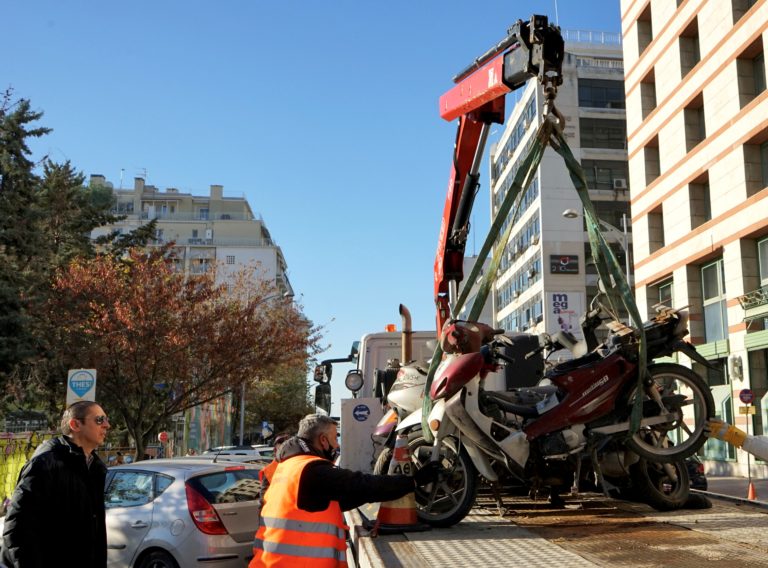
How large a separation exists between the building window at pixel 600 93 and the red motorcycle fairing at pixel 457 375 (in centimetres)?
4623

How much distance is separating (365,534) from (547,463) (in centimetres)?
155

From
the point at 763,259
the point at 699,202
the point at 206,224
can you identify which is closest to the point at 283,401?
the point at 206,224

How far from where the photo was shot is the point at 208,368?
26.2 m

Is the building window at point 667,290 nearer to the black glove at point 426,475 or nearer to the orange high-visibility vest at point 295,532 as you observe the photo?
the black glove at point 426,475

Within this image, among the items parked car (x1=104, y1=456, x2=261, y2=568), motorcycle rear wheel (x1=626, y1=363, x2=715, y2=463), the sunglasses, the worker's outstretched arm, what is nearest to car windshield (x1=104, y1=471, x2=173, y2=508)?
parked car (x1=104, y1=456, x2=261, y2=568)

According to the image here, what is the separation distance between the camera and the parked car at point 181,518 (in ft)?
23.1

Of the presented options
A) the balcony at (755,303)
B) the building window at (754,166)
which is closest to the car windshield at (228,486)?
the balcony at (755,303)

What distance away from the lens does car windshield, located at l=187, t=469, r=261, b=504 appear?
24.2 ft

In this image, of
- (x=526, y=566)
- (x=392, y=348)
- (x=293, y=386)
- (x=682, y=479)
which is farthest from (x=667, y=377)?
(x=293, y=386)

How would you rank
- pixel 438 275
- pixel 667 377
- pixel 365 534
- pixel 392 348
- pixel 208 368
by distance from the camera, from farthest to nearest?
pixel 208 368
pixel 392 348
pixel 438 275
pixel 667 377
pixel 365 534

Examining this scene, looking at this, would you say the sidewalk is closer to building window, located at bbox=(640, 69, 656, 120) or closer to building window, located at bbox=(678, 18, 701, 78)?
building window, located at bbox=(678, 18, 701, 78)

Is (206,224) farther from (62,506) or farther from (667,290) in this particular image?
(62,506)

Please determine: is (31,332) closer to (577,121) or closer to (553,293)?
(553,293)

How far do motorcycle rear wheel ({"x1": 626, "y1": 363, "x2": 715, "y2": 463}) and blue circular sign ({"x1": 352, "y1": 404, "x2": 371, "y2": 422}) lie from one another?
365 cm
